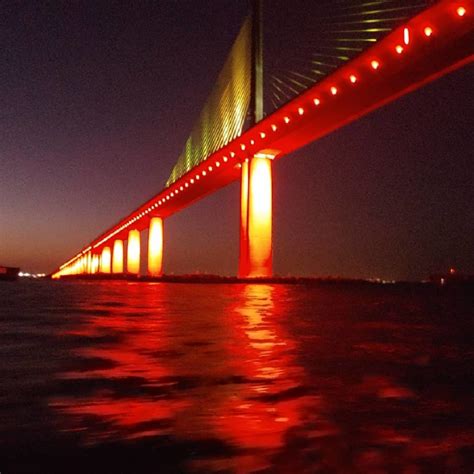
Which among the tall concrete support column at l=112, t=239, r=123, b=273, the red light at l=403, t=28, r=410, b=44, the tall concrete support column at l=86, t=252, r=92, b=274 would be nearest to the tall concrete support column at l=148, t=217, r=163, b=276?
the tall concrete support column at l=112, t=239, r=123, b=273

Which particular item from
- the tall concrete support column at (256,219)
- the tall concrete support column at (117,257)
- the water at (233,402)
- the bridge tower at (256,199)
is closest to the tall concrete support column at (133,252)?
the tall concrete support column at (117,257)

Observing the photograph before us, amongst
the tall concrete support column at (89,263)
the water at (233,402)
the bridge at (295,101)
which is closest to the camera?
the water at (233,402)

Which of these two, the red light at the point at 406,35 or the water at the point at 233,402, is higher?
the red light at the point at 406,35

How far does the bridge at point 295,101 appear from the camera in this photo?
14.7 meters

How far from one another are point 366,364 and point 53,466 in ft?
5.79

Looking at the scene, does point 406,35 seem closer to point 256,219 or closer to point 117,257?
point 256,219

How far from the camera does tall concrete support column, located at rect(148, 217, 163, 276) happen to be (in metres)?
45.1

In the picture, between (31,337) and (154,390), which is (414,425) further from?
(31,337)

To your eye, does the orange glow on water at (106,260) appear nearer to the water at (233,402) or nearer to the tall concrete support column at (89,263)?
the tall concrete support column at (89,263)

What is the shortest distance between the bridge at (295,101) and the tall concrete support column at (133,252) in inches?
551

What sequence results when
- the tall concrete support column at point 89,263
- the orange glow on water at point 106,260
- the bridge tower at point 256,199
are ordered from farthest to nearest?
1. the tall concrete support column at point 89,263
2. the orange glow on water at point 106,260
3. the bridge tower at point 256,199

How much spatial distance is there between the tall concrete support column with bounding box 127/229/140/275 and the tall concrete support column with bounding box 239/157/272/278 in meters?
29.2

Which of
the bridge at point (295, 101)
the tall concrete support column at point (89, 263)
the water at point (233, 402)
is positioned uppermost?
the bridge at point (295, 101)

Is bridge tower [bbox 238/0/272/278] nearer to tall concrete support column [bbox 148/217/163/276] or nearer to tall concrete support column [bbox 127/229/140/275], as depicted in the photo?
tall concrete support column [bbox 148/217/163/276]
